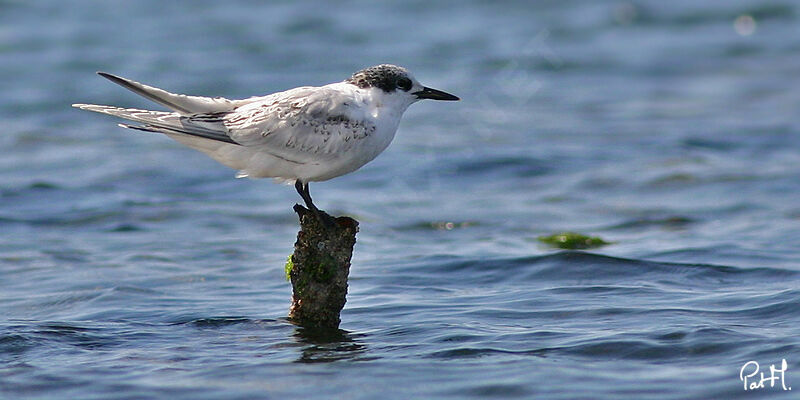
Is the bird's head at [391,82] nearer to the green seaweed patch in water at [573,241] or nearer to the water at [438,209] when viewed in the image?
the water at [438,209]

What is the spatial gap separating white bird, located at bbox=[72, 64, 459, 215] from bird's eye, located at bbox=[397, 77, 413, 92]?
177 millimetres

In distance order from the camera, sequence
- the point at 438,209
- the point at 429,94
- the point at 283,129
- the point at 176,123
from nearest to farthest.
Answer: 1. the point at 176,123
2. the point at 283,129
3. the point at 429,94
4. the point at 438,209

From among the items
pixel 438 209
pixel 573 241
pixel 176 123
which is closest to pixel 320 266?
pixel 176 123

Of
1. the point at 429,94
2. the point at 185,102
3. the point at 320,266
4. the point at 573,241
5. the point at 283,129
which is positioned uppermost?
the point at 429,94

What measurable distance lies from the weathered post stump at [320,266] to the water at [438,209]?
188 millimetres

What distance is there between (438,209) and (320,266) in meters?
4.40

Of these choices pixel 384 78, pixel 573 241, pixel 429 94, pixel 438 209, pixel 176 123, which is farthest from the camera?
pixel 438 209

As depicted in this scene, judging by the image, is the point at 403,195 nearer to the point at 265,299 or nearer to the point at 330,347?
the point at 265,299

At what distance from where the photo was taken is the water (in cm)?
671

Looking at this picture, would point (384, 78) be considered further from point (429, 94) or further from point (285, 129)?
point (285, 129)

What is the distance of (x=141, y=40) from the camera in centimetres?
1867

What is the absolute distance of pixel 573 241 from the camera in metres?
9.66

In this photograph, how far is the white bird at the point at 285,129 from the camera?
270 inches

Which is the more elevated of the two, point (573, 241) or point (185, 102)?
point (185, 102)
